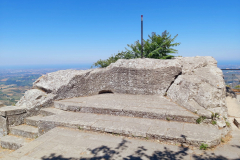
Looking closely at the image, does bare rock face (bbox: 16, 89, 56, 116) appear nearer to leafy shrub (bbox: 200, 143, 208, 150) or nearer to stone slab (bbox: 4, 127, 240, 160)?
stone slab (bbox: 4, 127, 240, 160)

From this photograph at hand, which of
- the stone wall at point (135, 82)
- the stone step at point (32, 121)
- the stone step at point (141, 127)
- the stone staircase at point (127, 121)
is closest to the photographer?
the stone step at point (141, 127)

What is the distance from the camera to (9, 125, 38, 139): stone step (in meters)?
4.56

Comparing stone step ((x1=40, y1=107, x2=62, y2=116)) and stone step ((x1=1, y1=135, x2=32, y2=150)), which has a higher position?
stone step ((x1=40, y1=107, x2=62, y2=116))

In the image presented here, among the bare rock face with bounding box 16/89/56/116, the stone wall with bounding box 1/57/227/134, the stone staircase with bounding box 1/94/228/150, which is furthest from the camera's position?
the bare rock face with bounding box 16/89/56/116

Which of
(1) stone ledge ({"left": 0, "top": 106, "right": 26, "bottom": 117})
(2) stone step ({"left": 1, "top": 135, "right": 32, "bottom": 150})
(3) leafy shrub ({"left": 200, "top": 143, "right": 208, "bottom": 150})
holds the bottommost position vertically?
(2) stone step ({"left": 1, "top": 135, "right": 32, "bottom": 150})

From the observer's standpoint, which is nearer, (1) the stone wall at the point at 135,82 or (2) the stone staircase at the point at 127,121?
(2) the stone staircase at the point at 127,121

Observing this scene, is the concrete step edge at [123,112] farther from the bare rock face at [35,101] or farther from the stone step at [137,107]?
the bare rock face at [35,101]

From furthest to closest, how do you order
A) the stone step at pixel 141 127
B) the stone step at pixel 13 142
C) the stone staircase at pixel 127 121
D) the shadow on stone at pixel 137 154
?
the stone step at pixel 13 142, the stone staircase at pixel 127 121, the stone step at pixel 141 127, the shadow on stone at pixel 137 154

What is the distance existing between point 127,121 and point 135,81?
227cm

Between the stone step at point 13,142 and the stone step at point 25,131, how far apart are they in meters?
0.13

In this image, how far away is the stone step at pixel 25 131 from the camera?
4.56m

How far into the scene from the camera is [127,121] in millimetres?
4258

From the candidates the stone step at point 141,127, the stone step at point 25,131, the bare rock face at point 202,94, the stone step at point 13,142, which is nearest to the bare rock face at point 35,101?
the stone step at point 25,131

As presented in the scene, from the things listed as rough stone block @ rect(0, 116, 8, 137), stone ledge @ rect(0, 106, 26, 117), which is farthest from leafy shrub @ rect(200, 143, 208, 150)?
rough stone block @ rect(0, 116, 8, 137)
